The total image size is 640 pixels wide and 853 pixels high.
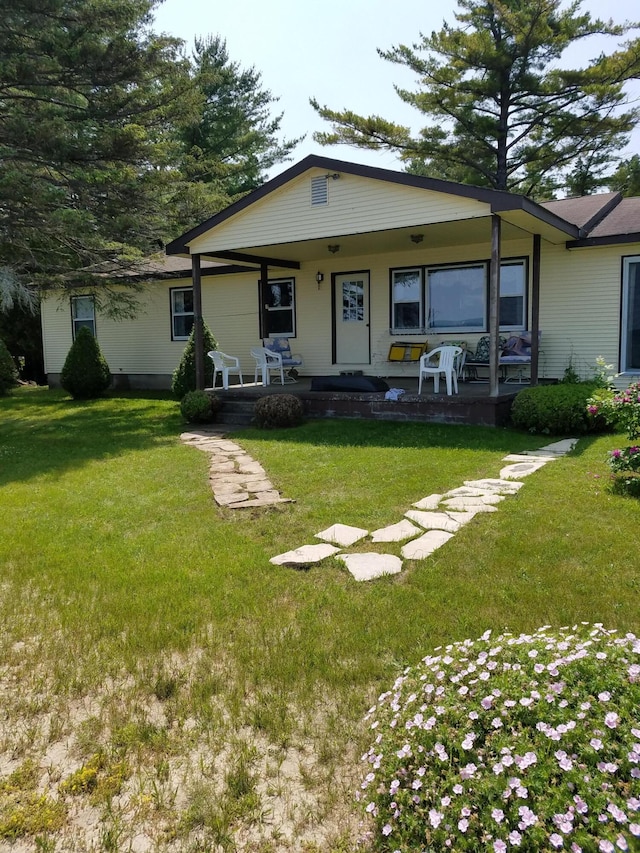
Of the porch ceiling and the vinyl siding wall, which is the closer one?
the porch ceiling

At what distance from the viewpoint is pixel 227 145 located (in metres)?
23.3

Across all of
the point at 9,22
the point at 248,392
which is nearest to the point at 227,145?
the point at 9,22

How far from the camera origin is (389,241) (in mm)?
10727

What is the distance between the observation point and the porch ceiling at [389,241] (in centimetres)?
945

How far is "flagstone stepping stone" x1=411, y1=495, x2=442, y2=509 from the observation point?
5.01m

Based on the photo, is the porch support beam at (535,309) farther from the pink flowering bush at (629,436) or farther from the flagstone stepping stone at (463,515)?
the flagstone stepping stone at (463,515)

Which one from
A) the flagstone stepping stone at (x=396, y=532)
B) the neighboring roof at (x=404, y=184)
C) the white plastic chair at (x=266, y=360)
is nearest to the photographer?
the flagstone stepping stone at (x=396, y=532)

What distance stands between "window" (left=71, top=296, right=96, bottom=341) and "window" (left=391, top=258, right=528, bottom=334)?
337 inches

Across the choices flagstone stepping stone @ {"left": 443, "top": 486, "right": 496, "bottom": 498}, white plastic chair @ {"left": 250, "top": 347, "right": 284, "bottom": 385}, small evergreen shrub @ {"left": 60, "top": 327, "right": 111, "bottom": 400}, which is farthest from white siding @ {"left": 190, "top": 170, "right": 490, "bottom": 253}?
small evergreen shrub @ {"left": 60, "top": 327, "right": 111, "bottom": 400}

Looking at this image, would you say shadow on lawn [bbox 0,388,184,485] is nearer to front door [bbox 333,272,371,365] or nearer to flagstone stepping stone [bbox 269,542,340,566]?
front door [bbox 333,272,371,365]

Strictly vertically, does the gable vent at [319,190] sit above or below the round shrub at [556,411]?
above

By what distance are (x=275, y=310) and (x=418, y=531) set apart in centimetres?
985

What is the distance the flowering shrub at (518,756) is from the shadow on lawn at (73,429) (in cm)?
580

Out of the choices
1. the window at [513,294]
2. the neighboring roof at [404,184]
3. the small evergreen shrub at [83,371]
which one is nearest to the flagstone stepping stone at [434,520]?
the neighboring roof at [404,184]
